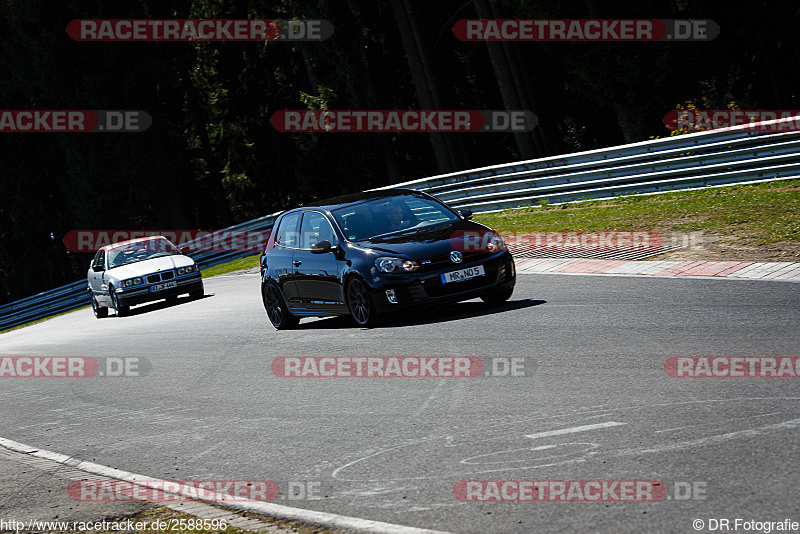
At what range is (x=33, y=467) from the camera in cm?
739

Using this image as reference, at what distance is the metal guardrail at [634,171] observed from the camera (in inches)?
655

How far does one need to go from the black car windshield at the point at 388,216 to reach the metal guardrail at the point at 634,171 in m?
6.80

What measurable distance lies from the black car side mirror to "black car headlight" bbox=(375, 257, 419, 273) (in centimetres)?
106

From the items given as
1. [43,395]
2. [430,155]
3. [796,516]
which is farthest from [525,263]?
[430,155]

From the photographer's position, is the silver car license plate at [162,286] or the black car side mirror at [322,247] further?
the silver car license plate at [162,286]

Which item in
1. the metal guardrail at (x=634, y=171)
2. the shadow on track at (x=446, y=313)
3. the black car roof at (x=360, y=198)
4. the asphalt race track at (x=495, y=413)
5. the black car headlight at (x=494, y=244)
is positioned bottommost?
the asphalt race track at (x=495, y=413)

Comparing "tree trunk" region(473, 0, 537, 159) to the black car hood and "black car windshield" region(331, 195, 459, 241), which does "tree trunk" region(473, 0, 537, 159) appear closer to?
"black car windshield" region(331, 195, 459, 241)

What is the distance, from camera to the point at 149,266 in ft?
72.0

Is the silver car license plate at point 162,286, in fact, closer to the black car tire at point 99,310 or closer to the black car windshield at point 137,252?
the black car windshield at point 137,252

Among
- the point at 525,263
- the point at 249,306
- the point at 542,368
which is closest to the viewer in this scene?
the point at 542,368

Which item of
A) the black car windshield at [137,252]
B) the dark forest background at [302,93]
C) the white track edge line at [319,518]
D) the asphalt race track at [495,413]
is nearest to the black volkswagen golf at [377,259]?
the asphalt race track at [495,413]

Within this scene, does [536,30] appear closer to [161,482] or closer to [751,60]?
[751,60]

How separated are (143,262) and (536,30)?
13.4 metres

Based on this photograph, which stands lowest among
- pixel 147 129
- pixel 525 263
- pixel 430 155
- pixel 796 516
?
pixel 796 516
